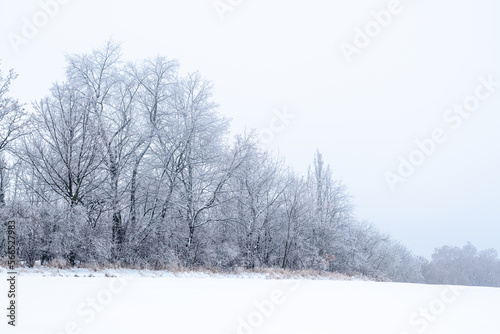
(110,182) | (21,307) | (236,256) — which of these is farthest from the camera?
(236,256)

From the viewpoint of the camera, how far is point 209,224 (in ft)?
69.3

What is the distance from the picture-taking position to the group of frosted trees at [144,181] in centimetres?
1486

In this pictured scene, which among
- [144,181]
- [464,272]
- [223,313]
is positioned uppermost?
[144,181]

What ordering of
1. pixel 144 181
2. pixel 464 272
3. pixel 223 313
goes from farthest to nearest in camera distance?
1. pixel 464 272
2. pixel 144 181
3. pixel 223 313

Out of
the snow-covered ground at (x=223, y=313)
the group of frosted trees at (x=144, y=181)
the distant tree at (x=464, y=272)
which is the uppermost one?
the group of frosted trees at (x=144, y=181)

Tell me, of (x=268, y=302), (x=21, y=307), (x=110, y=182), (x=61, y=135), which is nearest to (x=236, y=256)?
Answer: (x=110, y=182)

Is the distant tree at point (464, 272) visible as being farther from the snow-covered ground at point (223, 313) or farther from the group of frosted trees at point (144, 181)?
the snow-covered ground at point (223, 313)

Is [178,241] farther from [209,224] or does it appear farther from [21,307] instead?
[21,307]

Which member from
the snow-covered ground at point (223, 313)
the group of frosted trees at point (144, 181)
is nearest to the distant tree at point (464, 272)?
the group of frosted trees at point (144, 181)

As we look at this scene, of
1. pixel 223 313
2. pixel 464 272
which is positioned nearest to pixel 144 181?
pixel 223 313

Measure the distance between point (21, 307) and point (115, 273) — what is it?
8.51 metres

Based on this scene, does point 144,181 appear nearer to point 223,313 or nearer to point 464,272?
point 223,313

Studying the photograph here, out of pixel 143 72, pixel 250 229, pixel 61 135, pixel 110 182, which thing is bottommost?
pixel 250 229

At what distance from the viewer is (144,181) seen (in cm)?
2000
